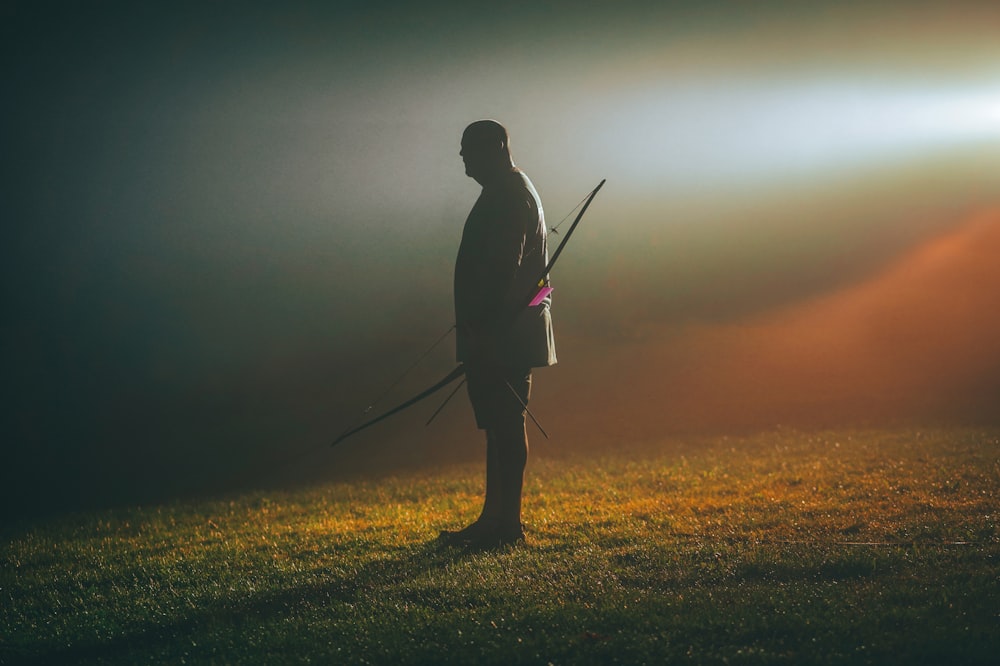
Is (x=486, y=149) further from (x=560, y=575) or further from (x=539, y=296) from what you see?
(x=560, y=575)

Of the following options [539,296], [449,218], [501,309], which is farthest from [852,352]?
[501,309]

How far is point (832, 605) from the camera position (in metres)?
4.06

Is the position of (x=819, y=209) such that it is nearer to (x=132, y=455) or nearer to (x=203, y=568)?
(x=132, y=455)

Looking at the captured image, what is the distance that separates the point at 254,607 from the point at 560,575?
142cm

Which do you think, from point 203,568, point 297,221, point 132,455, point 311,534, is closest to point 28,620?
point 203,568

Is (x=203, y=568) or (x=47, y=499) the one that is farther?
(x=47, y=499)

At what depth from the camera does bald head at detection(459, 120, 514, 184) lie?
17.6ft

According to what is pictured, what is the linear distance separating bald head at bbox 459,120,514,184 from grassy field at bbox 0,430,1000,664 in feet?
6.75

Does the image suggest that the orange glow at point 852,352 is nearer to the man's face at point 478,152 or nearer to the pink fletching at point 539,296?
the pink fletching at point 539,296

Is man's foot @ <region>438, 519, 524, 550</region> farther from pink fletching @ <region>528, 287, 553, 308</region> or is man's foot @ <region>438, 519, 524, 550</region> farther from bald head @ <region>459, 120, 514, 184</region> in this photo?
bald head @ <region>459, 120, 514, 184</region>

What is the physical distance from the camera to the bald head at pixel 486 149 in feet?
17.6

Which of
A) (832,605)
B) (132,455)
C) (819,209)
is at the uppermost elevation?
(819,209)

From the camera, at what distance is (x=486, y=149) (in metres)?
5.38

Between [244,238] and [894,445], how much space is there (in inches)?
Result: 285
